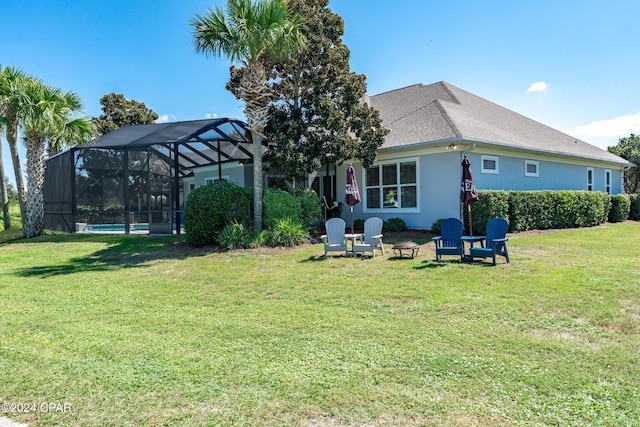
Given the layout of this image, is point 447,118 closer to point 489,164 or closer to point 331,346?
point 489,164

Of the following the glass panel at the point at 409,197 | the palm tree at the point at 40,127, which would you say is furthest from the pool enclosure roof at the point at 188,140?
the glass panel at the point at 409,197

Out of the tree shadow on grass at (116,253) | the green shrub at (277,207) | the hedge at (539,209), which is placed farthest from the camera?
the hedge at (539,209)

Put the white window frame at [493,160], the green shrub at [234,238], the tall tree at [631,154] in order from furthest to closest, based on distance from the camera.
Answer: the tall tree at [631,154]
the white window frame at [493,160]
the green shrub at [234,238]

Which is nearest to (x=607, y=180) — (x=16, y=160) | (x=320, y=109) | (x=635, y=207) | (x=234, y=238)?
(x=635, y=207)

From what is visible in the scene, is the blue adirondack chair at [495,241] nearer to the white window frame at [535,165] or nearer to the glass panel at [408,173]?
the glass panel at [408,173]

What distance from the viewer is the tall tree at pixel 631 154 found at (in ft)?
96.2

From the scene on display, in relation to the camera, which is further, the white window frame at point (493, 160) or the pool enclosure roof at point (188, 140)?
the pool enclosure roof at point (188, 140)

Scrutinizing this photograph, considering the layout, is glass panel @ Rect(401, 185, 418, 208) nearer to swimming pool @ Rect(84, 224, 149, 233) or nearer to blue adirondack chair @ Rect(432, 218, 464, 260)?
blue adirondack chair @ Rect(432, 218, 464, 260)

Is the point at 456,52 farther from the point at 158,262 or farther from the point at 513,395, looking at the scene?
the point at 513,395

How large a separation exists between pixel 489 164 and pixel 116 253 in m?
12.9

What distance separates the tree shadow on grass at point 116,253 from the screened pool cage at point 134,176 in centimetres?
182

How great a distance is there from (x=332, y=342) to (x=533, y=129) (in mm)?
Result: 20048

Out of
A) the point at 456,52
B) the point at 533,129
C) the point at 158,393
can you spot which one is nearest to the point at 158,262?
the point at 158,393

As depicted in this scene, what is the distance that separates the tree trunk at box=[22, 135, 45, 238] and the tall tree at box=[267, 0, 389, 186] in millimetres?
9623
